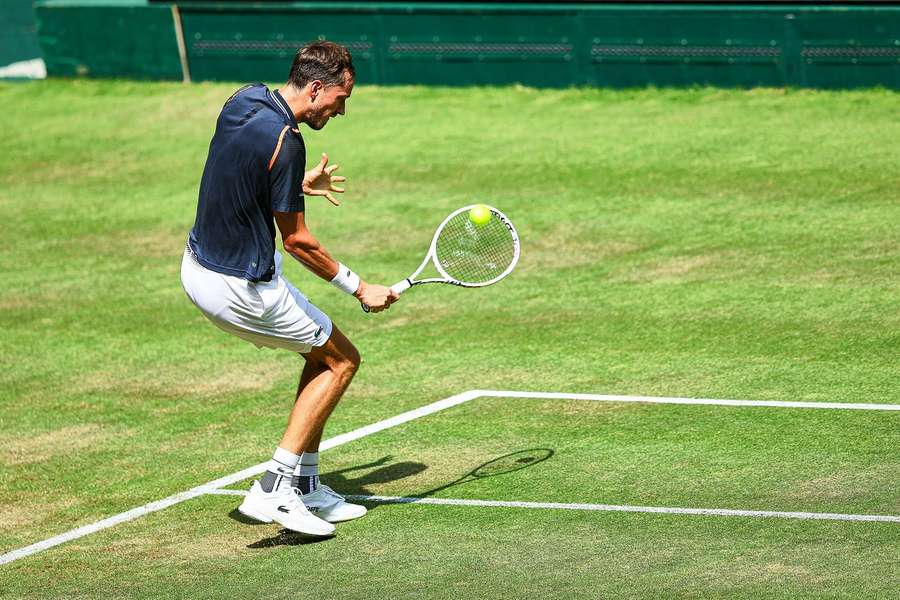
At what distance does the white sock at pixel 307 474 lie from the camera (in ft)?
25.8

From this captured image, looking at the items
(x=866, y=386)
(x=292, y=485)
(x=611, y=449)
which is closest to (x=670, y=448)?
(x=611, y=449)

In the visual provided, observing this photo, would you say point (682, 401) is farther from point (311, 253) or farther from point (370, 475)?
point (311, 253)

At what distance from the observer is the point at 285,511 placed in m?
7.53

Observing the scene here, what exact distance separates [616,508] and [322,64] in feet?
9.62

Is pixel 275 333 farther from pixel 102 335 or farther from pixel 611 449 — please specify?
pixel 102 335

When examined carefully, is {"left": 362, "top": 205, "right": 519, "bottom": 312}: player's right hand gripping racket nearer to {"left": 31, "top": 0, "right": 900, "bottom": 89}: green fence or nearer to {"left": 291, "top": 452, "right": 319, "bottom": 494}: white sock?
{"left": 291, "top": 452, "right": 319, "bottom": 494}: white sock

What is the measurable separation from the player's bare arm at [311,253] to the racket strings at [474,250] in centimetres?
92

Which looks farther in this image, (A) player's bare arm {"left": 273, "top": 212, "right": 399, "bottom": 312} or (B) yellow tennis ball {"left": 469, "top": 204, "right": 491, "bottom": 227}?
(B) yellow tennis ball {"left": 469, "top": 204, "right": 491, "bottom": 227}

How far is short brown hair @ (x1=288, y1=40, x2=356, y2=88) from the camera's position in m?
7.42

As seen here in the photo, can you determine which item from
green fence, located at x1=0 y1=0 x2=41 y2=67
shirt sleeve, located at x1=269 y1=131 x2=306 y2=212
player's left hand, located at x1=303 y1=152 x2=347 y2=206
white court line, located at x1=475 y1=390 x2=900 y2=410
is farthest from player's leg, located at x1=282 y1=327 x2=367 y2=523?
green fence, located at x1=0 y1=0 x2=41 y2=67

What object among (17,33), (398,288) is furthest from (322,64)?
(17,33)

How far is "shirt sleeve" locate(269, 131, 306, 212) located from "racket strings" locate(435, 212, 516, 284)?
4.31 feet

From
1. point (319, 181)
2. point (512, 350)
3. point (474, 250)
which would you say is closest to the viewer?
point (319, 181)

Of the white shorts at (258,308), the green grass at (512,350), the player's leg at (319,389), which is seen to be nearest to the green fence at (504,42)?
the green grass at (512,350)
